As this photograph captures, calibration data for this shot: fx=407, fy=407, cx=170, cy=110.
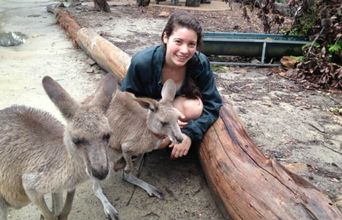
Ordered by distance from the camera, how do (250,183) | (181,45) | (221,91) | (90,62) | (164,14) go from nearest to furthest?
(250,183), (181,45), (221,91), (90,62), (164,14)

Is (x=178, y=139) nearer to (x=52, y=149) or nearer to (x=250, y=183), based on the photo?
(x=250, y=183)

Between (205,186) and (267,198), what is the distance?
80 cm

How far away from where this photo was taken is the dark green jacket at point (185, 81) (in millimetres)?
2910

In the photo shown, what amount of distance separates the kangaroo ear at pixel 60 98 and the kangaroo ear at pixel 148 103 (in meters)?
0.88

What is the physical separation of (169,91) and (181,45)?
1.10ft

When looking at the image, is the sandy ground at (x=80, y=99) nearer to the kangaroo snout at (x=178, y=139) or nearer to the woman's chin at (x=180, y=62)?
the kangaroo snout at (x=178, y=139)

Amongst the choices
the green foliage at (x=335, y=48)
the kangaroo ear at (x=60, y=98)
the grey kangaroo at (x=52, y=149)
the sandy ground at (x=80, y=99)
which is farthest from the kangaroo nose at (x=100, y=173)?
the green foliage at (x=335, y=48)

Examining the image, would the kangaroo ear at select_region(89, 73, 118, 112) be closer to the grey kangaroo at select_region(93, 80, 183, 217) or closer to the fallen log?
the grey kangaroo at select_region(93, 80, 183, 217)

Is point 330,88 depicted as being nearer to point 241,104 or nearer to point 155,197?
point 241,104

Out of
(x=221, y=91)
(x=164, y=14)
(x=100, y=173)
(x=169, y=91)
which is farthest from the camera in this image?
(x=164, y=14)

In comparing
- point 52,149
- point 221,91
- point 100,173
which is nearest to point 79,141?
point 100,173

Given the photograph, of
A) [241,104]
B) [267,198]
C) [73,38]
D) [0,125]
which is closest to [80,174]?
[0,125]

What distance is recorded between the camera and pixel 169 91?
287 centimetres

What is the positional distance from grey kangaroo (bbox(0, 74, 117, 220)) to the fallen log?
2.92 ft
